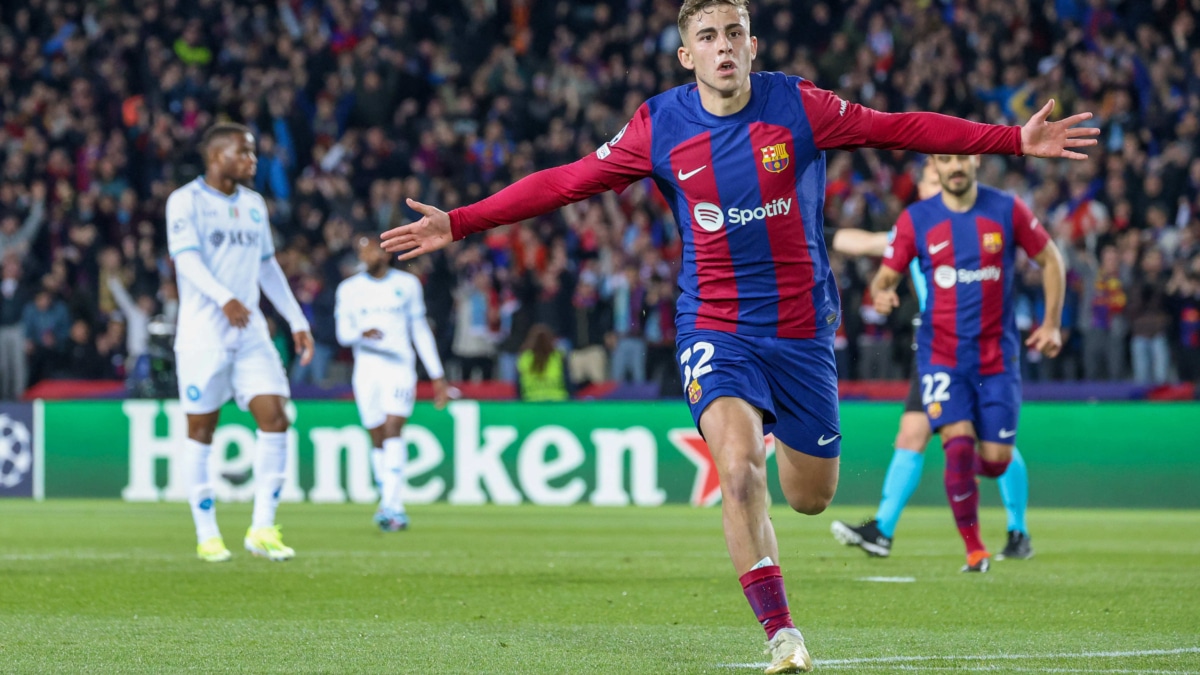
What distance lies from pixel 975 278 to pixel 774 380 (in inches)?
162

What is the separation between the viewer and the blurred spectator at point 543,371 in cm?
1838

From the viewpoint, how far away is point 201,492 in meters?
10.0

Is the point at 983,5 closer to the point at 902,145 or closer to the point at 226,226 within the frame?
the point at 226,226

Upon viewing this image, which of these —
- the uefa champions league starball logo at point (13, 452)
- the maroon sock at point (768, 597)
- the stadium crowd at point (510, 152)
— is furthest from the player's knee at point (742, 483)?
the uefa champions league starball logo at point (13, 452)

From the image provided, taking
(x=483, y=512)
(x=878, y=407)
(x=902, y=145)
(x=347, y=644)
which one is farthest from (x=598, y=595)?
(x=878, y=407)

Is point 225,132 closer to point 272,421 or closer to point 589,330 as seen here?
point 272,421

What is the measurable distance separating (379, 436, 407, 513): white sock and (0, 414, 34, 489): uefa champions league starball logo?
20.1 ft

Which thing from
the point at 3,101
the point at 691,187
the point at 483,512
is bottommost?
the point at 483,512

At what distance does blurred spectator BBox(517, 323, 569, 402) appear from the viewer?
60.3ft

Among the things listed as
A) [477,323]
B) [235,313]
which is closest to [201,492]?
[235,313]

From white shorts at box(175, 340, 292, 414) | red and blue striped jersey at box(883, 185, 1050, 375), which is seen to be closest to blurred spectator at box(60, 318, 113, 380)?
white shorts at box(175, 340, 292, 414)

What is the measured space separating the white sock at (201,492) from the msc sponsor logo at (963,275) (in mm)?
4510

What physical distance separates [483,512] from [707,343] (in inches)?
394

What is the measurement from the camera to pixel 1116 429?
16219 mm
